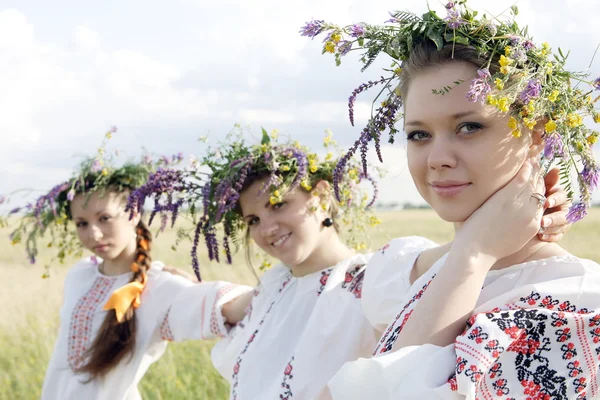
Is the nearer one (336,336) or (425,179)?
(425,179)

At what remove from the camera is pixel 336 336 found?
9.89 ft

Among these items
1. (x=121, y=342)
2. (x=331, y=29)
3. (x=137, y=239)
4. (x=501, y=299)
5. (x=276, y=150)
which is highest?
(x=331, y=29)

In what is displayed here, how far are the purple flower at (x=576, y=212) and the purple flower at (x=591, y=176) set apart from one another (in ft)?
0.32

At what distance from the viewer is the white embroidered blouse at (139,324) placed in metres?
4.08

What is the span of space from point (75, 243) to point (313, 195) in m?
2.25

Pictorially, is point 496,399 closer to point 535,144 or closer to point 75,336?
point 535,144

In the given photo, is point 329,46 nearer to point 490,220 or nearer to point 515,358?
point 490,220

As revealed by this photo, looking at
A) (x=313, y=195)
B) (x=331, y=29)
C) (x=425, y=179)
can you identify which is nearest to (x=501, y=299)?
(x=425, y=179)

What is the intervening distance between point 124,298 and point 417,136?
266cm

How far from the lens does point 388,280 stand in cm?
281

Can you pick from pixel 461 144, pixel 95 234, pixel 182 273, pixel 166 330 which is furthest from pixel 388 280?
pixel 95 234

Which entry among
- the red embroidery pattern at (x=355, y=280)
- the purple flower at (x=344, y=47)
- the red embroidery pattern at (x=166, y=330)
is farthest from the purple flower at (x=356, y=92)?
the red embroidery pattern at (x=166, y=330)

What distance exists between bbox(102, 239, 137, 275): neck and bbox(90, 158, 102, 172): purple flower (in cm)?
52

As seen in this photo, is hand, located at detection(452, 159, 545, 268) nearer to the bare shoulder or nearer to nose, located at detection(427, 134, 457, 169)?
nose, located at detection(427, 134, 457, 169)
